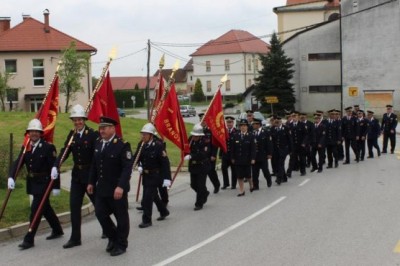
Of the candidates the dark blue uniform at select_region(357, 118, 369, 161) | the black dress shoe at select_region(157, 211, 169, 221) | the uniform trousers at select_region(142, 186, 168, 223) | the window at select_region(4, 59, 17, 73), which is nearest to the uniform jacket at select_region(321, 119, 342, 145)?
the dark blue uniform at select_region(357, 118, 369, 161)

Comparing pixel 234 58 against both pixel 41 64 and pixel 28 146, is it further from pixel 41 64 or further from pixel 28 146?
pixel 28 146

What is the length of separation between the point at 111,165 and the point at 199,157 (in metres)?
4.11

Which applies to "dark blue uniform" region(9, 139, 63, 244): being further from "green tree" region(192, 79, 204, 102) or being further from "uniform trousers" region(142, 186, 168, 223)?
"green tree" region(192, 79, 204, 102)

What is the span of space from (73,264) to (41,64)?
167 ft

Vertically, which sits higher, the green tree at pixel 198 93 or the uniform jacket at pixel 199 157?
the green tree at pixel 198 93

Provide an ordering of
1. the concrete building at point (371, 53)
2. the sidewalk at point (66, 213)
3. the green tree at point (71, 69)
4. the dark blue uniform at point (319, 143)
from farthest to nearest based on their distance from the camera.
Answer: the concrete building at point (371, 53) → the green tree at point (71, 69) → the dark blue uniform at point (319, 143) → the sidewalk at point (66, 213)

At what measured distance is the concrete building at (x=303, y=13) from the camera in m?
66.1

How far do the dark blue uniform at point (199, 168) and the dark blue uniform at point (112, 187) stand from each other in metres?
3.78

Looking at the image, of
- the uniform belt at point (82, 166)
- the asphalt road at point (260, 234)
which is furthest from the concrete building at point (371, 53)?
the uniform belt at point (82, 166)

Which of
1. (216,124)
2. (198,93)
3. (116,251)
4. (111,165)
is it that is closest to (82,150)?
(111,165)

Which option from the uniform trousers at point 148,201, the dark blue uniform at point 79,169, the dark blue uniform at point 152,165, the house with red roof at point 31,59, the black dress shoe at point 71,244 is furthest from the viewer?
the house with red roof at point 31,59

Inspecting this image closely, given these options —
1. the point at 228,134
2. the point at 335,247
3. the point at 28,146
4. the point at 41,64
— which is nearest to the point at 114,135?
the point at 28,146

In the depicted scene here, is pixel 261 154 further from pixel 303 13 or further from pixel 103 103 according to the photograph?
pixel 303 13

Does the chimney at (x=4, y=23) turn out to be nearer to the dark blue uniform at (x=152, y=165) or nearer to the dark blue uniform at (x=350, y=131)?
the dark blue uniform at (x=350, y=131)
